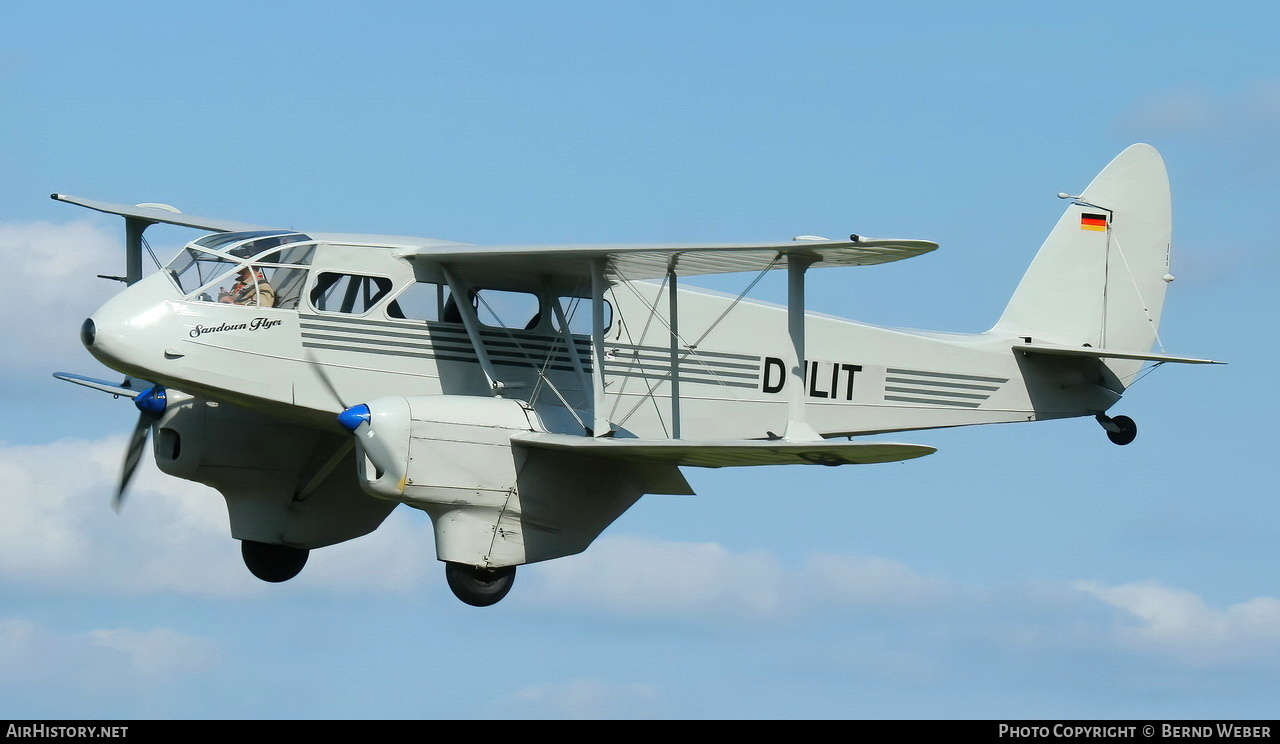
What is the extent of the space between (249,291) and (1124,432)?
10.8 metres

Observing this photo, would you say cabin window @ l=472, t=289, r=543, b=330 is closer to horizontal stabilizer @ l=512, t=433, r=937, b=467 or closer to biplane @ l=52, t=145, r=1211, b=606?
biplane @ l=52, t=145, r=1211, b=606

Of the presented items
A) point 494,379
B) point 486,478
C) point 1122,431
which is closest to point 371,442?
point 486,478

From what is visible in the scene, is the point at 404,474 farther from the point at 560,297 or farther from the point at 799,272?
the point at 799,272

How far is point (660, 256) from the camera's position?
16.1 m

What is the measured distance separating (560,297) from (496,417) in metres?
1.99

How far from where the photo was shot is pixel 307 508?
709 inches

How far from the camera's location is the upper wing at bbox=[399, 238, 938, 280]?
A: 50.0ft

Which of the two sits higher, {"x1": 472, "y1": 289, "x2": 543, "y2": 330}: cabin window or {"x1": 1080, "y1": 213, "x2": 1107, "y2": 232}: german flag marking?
{"x1": 1080, "y1": 213, "x2": 1107, "y2": 232}: german flag marking

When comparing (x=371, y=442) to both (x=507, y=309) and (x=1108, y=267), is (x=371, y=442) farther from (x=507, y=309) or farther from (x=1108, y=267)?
(x=1108, y=267)

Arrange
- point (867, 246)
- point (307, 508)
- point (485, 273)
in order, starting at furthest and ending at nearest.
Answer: point (307, 508), point (485, 273), point (867, 246)

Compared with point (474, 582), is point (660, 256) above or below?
above

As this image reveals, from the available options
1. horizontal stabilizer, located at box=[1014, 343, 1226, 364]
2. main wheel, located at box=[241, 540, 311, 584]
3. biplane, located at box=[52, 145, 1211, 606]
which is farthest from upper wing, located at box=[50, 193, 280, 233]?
horizontal stabilizer, located at box=[1014, 343, 1226, 364]

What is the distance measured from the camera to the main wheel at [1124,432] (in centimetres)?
1994

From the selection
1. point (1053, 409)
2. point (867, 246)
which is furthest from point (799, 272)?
point (1053, 409)
